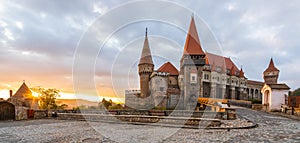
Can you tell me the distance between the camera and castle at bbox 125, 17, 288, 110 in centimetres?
4297

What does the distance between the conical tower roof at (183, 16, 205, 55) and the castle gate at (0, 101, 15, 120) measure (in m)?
35.8

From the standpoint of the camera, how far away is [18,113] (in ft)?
60.2

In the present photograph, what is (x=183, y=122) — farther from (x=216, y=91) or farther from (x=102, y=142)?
(x=216, y=91)

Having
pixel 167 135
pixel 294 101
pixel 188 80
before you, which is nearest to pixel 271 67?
pixel 188 80

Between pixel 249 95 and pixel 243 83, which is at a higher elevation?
pixel 243 83

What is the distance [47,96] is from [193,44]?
35.9 meters

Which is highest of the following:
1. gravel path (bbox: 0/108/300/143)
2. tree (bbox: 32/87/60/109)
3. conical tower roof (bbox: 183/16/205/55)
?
conical tower roof (bbox: 183/16/205/55)

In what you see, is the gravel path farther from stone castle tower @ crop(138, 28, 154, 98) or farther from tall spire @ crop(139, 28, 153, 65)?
tall spire @ crop(139, 28, 153, 65)

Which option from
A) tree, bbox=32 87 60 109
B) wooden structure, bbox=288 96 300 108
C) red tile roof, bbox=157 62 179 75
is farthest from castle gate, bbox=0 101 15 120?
red tile roof, bbox=157 62 179 75

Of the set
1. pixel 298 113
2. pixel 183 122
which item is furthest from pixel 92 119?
pixel 298 113

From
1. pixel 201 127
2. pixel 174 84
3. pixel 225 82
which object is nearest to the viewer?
pixel 201 127

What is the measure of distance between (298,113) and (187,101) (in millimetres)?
26753

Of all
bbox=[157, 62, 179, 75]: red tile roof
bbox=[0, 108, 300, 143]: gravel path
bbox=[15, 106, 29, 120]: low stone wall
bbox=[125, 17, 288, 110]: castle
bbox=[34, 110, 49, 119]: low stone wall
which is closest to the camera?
bbox=[0, 108, 300, 143]: gravel path

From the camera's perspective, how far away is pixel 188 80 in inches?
1699
